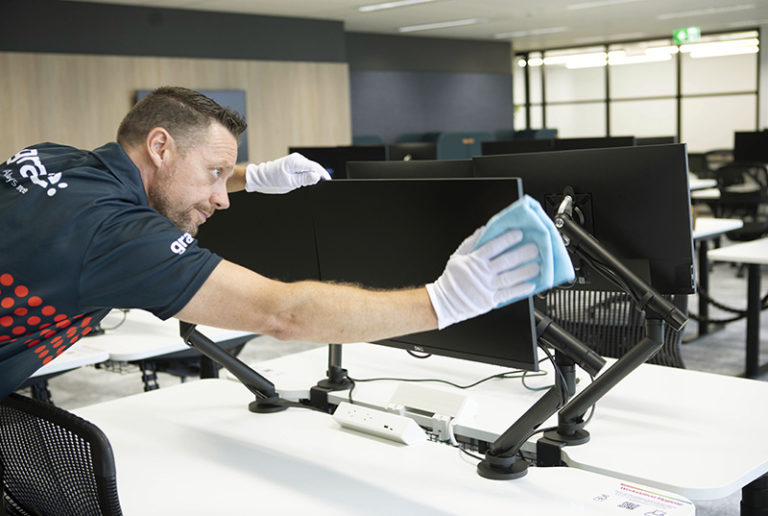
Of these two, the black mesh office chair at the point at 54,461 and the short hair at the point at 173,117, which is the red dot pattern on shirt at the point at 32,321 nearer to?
the black mesh office chair at the point at 54,461

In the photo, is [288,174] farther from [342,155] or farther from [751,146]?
[751,146]

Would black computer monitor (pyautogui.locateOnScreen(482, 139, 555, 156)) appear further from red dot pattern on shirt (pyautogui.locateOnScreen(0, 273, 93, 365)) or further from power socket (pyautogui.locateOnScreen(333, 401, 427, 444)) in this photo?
red dot pattern on shirt (pyautogui.locateOnScreen(0, 273, 93, 365))

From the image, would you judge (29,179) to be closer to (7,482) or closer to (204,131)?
(204,131)

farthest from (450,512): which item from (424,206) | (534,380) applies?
(534,380)

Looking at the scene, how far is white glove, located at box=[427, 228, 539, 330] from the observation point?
1075mm

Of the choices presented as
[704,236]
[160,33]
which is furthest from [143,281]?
[160,33]

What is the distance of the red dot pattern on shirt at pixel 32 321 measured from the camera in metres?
1.18

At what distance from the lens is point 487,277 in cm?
108

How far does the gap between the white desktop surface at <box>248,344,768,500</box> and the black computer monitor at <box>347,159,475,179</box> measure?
0.50 metres

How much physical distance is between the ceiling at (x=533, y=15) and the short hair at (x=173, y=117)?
22.5 feet

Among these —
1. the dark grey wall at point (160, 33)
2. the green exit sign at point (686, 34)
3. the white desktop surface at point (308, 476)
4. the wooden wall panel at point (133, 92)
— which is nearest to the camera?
the white desktop surface at point (308, 476)

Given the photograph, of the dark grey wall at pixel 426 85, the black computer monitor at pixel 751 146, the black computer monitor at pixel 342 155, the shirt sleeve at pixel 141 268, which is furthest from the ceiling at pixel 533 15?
the shirt sleeve at pixel 141 268

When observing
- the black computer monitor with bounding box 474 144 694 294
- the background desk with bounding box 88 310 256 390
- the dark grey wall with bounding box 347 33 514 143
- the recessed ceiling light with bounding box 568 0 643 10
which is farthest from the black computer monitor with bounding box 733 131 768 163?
the black computer monitor with bounding box 474 144 694 294

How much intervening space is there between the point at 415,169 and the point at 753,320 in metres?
2.45
